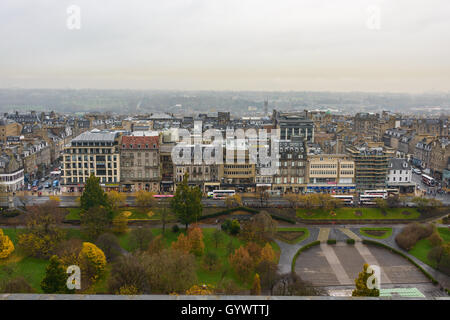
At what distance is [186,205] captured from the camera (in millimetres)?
39219

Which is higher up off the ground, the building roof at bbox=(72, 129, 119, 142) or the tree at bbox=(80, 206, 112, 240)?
the building roof at bbox=(72, 129, 119, 142)

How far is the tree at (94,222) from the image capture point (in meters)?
35.5

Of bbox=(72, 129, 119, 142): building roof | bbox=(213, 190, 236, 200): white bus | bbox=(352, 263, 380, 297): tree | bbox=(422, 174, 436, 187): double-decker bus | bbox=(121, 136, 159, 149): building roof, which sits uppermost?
bbox=(72, 129, 119, 142): building roof

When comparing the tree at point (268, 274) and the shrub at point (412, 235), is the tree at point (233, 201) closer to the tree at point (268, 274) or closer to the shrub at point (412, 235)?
the tree at point (268, 274)

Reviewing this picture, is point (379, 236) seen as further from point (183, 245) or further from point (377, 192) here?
point (183, 245)

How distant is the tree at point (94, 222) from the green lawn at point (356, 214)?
71.8ft

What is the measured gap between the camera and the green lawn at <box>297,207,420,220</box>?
45.0 metres

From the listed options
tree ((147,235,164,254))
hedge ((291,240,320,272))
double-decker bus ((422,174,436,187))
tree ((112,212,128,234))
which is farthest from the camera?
double-decker bus ((422,174,436,187))

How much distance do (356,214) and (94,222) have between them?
29.5 m

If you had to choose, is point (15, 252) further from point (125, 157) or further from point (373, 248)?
point (373, 248)

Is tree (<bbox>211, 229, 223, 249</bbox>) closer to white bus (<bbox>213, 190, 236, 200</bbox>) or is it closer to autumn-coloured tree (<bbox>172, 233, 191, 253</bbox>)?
autumn-coloured tree (<bbox>172, 233, 191, 253</bbox>)

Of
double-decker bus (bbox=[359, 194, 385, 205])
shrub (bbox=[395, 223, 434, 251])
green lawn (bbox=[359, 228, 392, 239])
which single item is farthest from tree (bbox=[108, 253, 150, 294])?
double-decker bus (bbox=[359, 194, 385, 205])

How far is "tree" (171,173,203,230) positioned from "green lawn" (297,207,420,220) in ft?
42.4

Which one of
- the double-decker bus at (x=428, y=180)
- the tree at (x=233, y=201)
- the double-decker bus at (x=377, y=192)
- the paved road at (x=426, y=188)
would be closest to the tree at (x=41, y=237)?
the tree at (x=233, y=201)
